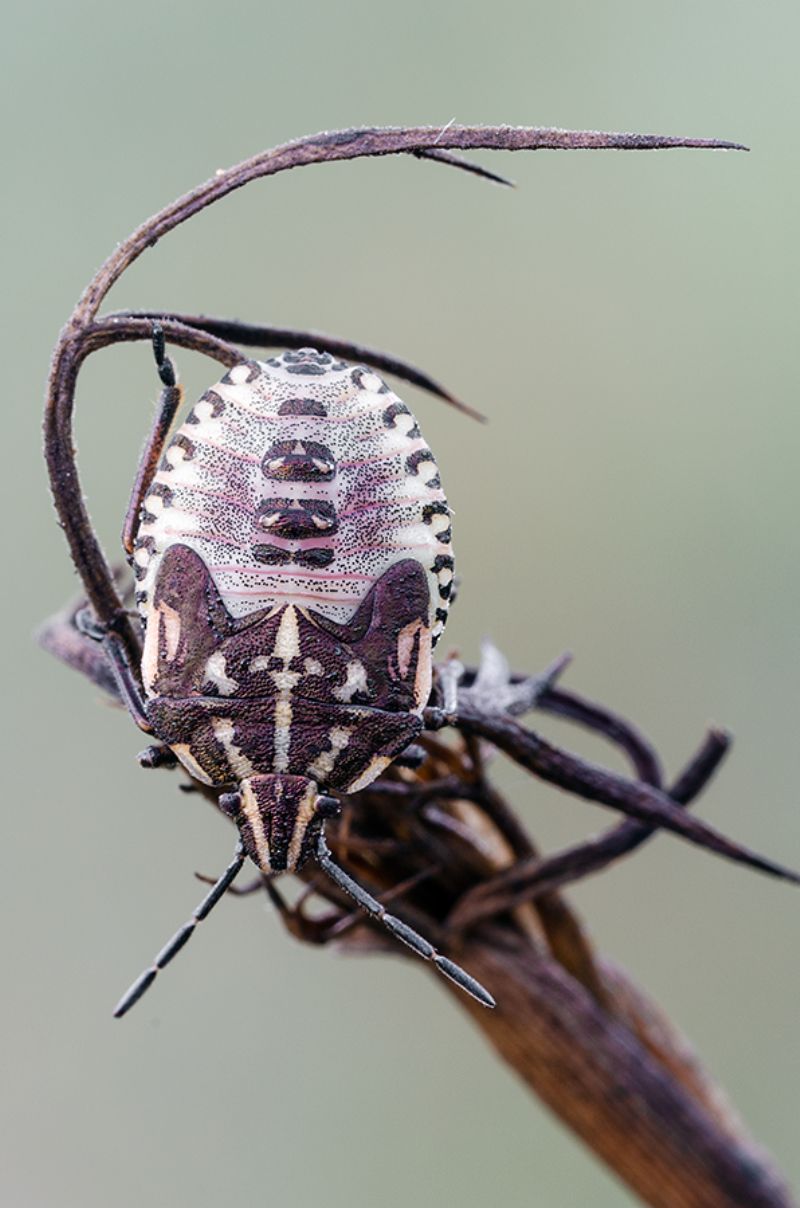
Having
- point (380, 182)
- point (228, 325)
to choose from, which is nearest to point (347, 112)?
point (380, 182)

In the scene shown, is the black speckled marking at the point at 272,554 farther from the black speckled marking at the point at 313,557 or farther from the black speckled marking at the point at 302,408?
the black speckled marking at the point at 302,408

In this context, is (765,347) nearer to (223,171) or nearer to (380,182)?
(380,182)

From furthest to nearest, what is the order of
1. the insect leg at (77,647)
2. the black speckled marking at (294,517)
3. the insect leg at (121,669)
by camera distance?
the insect leg at (77,647)
the insect leg at (121,669)
the black speckled marking at (294,517)

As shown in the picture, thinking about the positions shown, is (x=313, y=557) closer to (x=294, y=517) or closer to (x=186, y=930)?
(x=294, y=517)

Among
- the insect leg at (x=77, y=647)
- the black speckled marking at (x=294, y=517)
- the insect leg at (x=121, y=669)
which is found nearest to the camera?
the black speckled marking at (x=294, y=517)

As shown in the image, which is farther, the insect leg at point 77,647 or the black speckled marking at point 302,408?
the insect leg at point 77,647

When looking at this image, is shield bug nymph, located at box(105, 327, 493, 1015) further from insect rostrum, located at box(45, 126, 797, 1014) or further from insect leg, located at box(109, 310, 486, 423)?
insect leg, located at box(109, 310, 486, 423)

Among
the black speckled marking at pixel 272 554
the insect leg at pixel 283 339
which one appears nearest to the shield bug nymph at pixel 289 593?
the black speckled marking at pixel 272 554

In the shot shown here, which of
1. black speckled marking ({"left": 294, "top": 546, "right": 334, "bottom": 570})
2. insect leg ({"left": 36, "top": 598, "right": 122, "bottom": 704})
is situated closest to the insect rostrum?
black speckled marking ({"left": 294, "top": 546, "right": 334, "bottom": 570})

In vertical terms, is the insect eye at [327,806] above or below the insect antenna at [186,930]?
above
